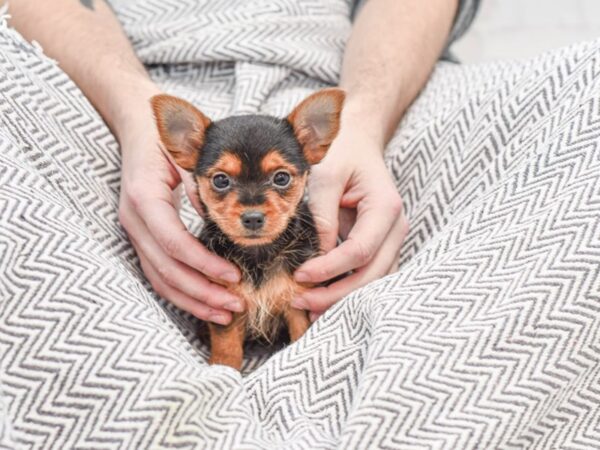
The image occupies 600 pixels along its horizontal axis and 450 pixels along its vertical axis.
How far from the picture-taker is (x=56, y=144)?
60.1 inches

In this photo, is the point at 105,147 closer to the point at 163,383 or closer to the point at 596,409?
the point at 163,383

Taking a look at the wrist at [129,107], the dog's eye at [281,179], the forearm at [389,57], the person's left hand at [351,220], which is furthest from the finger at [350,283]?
the wrist at [129,107]

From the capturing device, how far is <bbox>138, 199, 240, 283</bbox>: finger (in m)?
1.45

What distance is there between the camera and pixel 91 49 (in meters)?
1.95

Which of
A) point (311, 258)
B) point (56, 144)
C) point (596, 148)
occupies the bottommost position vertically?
point (311, 258)

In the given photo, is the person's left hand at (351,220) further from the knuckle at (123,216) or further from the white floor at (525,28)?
the white floor at (525,28)

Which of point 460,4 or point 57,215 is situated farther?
point 460,4

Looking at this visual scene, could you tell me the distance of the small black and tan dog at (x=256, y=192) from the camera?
143 cm

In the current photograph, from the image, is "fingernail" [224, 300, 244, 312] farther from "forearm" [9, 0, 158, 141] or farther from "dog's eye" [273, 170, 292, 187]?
"forearm" [9, 0, 158, 141]

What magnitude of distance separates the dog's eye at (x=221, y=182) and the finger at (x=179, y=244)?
0.10m

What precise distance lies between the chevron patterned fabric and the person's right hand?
0.17ft

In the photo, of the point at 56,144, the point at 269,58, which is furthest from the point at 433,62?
the point at 56,144

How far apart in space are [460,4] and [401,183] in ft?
2.70

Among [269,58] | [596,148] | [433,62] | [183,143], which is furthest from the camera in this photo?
[433,62]
